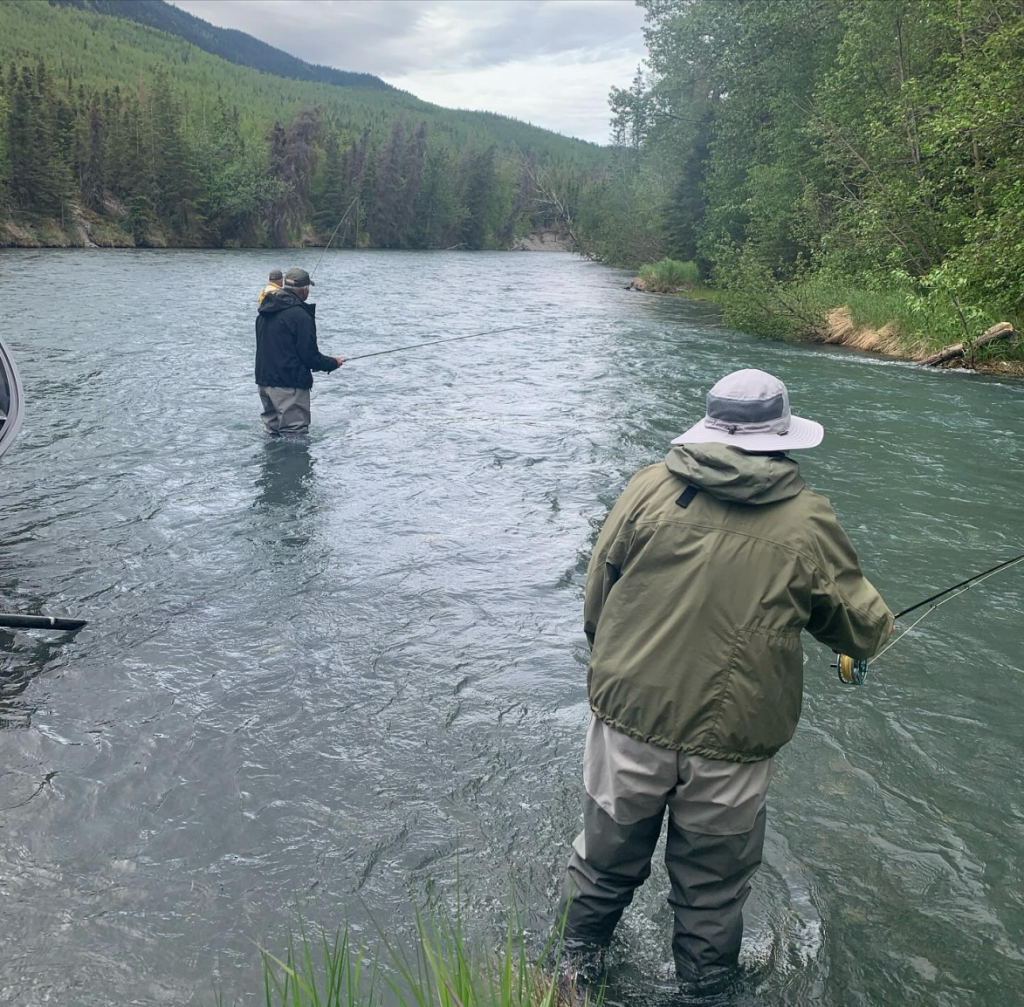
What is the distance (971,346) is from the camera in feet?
61.0

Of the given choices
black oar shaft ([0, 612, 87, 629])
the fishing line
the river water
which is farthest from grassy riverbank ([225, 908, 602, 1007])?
black oar shaft ([0, 612, 87, 629])

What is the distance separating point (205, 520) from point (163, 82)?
3170 inches

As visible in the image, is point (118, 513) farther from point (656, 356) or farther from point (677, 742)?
point (656, 356)

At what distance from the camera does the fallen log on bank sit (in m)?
18.5

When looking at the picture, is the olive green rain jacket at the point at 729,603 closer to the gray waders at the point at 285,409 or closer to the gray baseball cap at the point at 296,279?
the gray baseball cap at the point at 296,279

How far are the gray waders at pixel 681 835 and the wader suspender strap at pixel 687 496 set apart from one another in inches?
28.7

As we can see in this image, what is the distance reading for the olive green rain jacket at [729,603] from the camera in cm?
281

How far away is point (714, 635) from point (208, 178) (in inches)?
3173

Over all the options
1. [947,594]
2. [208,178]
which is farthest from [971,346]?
[208,178]

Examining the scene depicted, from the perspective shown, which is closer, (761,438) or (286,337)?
(761,438)

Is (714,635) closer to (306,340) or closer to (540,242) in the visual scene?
(306,340)

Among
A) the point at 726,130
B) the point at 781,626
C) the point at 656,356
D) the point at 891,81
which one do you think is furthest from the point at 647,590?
the point at 726,130

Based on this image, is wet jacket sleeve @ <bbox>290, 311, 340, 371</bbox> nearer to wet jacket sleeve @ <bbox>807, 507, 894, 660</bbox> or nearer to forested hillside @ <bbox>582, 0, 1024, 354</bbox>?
wet jacket sleeve @ <bbox>807, 507, 894, 660</bbox>

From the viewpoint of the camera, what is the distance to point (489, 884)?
399cm
